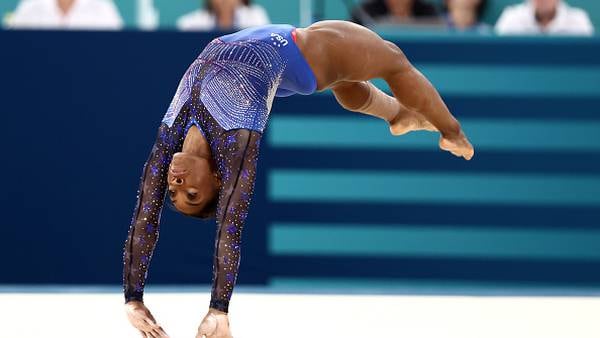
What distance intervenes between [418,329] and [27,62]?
257cm

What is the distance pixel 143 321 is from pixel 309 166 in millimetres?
Answer: 2176

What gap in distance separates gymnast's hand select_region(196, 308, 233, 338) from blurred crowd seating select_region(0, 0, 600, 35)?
277 cm

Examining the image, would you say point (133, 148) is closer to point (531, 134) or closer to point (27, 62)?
point (27, 62)

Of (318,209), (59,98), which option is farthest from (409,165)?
(59,98)

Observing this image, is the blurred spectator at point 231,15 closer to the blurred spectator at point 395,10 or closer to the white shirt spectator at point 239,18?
the white shirt spectator at point 239,18

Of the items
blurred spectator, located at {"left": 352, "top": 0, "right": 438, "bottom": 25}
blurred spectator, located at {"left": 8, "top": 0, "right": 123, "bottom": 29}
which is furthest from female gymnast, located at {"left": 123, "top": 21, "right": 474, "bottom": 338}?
blurred spectator, located at {"left": 8, "top": 0, "right": 123, "bottom": 29}

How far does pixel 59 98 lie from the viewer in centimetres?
548

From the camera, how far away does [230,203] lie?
3.35 meters

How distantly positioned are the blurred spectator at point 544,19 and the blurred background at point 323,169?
0.59 m

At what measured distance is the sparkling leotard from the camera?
11.0 feet

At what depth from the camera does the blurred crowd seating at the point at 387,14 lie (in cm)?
603

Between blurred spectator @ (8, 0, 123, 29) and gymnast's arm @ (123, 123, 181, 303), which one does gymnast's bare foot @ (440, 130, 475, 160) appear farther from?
blurred spectator @ (8, 0, 123, 29)

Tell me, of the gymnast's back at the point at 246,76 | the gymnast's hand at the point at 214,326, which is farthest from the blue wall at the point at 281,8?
the gymnast's hand at the point at 214,326

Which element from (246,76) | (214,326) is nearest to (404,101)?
(246,76)
